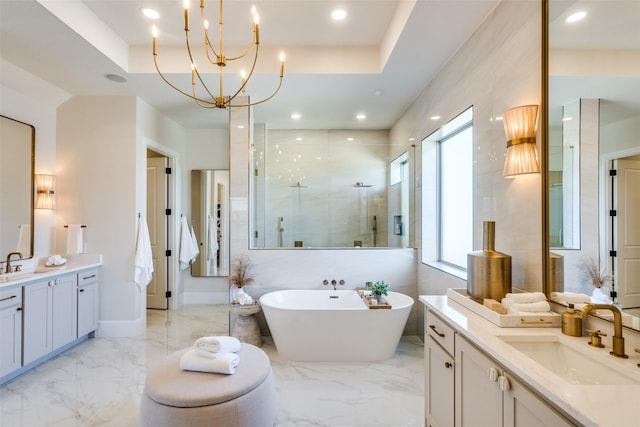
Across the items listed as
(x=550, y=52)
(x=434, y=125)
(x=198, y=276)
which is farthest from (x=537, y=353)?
(x=198, y=276)

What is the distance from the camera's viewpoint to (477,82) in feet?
7.60

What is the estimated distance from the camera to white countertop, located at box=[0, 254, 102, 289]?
2.64 metres

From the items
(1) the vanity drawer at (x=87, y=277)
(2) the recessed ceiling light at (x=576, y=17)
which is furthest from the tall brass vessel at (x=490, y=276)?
(1) the vanity drawer at (x=87, y=277)

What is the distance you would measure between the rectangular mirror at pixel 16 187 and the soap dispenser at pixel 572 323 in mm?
4270

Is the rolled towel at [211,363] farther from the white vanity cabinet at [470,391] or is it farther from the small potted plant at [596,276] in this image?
the small potted plant at [596,276]

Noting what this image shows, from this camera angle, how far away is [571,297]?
145cm

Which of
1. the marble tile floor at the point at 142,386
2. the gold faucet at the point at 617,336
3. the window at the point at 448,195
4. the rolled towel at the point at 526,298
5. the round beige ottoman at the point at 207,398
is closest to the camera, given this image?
the gold faucet at the point at 617,336

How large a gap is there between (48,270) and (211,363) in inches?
94.4

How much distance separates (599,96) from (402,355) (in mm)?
2646

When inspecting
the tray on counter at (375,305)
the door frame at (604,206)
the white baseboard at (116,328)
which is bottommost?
the white baseboard at (116,328)

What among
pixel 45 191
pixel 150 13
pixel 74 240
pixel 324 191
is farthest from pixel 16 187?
pixel 324 191

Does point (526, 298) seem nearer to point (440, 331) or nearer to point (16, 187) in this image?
point (440, 331)

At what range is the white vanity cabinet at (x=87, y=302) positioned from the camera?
3307 millimetres

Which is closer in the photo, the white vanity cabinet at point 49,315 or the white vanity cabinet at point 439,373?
the white vanity cabinet at point 439,373
